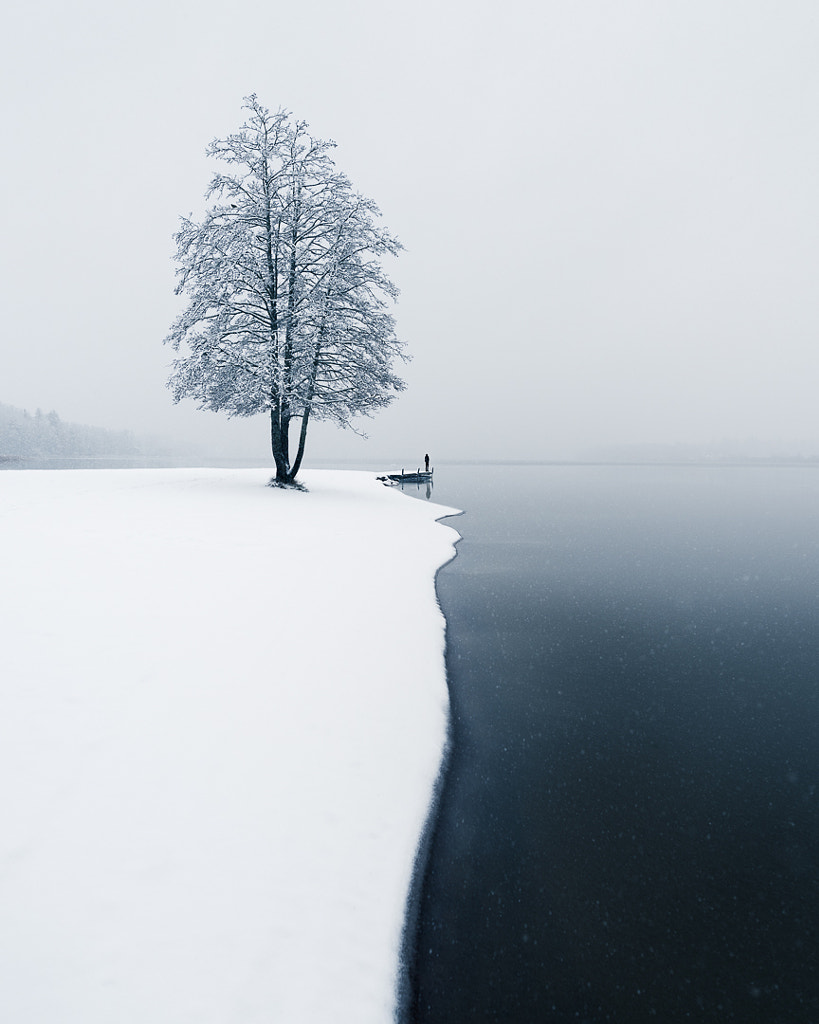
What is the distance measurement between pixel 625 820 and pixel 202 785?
394cm

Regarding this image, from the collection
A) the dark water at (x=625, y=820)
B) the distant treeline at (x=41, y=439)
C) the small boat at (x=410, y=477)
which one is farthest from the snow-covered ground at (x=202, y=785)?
the distant treeline at (x=41, y=439)

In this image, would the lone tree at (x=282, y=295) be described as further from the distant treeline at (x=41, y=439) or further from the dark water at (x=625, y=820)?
the distant treeline at (x=41, y=439)

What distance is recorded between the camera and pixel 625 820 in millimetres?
4812

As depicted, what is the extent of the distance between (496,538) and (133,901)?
17.4 m

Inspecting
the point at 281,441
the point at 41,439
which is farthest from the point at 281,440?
the point at 41,439

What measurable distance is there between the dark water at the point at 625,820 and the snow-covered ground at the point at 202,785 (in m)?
0.57

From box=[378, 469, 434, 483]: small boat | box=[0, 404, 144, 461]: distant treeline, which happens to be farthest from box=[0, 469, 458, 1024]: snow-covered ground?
box=[0, 404, 144, 461]: distant treeline

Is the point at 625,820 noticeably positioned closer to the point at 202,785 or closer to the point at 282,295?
the point at 202,785

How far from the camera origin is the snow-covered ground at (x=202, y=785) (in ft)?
9.50

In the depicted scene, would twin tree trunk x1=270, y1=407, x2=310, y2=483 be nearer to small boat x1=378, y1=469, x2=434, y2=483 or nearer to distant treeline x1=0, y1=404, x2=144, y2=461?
small boat x1=378, y1=469, x2=434, y2=483

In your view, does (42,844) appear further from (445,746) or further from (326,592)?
(326,592)

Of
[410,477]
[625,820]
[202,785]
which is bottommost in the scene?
[625,820]

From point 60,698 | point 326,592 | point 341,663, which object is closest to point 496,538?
point 326,592

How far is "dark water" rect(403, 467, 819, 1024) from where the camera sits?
3387mm
